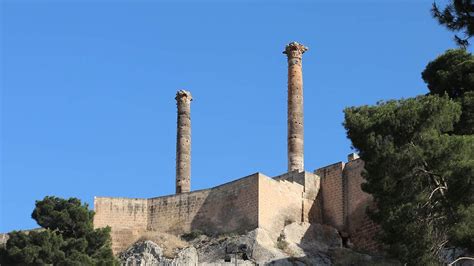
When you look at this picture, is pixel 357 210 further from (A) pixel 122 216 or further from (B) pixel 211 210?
(A) pixel 122 216

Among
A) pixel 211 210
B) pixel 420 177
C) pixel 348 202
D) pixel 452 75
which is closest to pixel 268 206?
pixel 211 210

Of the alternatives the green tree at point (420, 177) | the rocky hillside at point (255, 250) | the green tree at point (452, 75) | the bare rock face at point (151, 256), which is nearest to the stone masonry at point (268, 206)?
the rocky hillside at point (255, 250)

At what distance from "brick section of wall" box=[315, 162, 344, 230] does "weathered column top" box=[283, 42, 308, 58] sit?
5.85 meters

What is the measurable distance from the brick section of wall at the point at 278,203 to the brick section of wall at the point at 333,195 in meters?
0.94

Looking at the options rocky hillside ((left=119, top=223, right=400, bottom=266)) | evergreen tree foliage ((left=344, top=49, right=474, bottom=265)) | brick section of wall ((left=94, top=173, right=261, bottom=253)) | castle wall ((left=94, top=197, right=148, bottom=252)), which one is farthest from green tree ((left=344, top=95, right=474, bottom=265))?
castle wall ((left=94, top=197, right=148, bottom=252))

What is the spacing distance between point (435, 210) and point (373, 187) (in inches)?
73.0

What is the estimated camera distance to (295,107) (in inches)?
1657

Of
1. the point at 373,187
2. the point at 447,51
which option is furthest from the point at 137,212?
the point at 373,187

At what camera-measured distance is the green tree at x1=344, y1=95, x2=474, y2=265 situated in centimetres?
2538

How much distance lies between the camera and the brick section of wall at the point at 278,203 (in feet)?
121

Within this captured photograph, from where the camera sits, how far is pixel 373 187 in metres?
27.1

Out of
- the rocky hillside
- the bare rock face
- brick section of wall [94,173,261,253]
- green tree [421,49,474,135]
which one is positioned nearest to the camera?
green tree [421,49,474,135]

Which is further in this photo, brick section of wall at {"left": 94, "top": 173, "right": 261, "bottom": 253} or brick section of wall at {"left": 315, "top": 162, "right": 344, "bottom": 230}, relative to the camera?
brick section of wall at {"left": 315, "top": 162, "right": 344, "bottom": 230}

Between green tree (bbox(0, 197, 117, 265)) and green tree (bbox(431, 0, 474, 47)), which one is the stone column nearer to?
green tree (bbox(0, 197, 117, 265))
